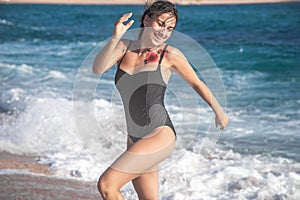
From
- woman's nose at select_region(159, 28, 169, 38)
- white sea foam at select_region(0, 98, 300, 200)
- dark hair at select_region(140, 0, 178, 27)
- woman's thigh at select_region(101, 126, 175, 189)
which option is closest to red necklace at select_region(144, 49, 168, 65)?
woman's nose at select_region(159, 28, 169, 38)

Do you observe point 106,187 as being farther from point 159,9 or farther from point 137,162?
point 159,9

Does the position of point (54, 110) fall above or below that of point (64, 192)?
below

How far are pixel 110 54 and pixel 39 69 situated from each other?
12.5m

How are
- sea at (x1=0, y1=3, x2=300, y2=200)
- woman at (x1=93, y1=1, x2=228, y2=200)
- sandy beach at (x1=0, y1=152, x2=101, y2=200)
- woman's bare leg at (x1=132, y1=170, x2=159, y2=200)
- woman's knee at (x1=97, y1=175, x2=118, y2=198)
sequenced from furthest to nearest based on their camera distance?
sea at (x1=0, y1=3, x2=300, y2=200) < sandy beach at (x1=0, y1=152, x2=101, y2=200) < woman's bare leg at (x1=132, y1=170, x2=159, y2=200) < woman at (x1=93, y1=1, x2=228, y2=200) < woman's knee at (x1=97, y1=175, x2=118, y2=198)

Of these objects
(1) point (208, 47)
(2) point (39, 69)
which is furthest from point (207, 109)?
(1) point (208, 47)

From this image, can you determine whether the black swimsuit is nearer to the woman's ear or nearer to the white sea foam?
the woman's ear

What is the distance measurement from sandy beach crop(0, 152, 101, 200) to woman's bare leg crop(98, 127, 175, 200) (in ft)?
6.37

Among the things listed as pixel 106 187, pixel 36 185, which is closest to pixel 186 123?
pixel 36 185

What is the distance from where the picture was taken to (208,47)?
23453mm

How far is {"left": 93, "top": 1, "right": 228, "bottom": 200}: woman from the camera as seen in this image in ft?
11.9

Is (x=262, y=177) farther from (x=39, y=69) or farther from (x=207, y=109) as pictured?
(x=39, y=69)

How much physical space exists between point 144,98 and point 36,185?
95.3 inches

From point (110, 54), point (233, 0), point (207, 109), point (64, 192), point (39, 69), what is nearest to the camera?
point (110, 54)

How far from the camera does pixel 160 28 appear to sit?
3713mm
